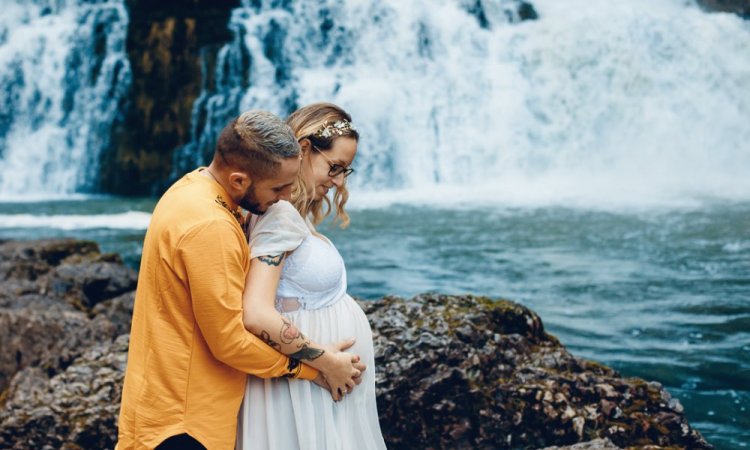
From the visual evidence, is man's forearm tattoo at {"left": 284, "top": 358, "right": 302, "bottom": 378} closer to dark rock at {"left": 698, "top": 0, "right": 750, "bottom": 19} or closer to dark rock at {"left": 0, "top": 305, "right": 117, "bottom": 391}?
dark rock at {"left": 0, "top": 305, "right": 117, "bottom": 391}

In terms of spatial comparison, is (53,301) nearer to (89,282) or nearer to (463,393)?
(89,282)

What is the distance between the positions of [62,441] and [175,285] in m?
Answer: 2.31

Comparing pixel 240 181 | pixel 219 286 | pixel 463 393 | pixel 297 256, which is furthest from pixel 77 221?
pixel 219 286

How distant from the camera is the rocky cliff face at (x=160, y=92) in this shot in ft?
78.3

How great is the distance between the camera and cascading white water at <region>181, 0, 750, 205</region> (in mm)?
22344

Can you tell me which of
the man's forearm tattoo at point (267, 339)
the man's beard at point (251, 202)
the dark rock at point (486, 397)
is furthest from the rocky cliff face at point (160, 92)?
the man's forearm tattoo at point (267, 339)

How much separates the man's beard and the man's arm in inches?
4.6

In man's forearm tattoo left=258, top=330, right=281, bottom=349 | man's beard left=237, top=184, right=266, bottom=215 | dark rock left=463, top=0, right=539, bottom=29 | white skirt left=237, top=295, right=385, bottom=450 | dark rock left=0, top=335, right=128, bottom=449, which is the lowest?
dark rock left=0, top=335, right=128, bottom=449

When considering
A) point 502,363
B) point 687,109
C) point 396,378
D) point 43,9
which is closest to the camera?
point 396,378

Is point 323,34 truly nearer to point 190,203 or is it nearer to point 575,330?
point 575,330

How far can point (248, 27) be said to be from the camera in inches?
932

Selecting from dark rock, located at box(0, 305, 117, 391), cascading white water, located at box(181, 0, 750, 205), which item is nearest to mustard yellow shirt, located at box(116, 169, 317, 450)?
dark rock, located at box(0, 305, 117, 391)

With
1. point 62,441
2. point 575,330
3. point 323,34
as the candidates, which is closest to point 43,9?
point 323,34

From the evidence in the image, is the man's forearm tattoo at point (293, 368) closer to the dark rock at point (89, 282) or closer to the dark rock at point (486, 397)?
the dark rock at point (486, 397)
